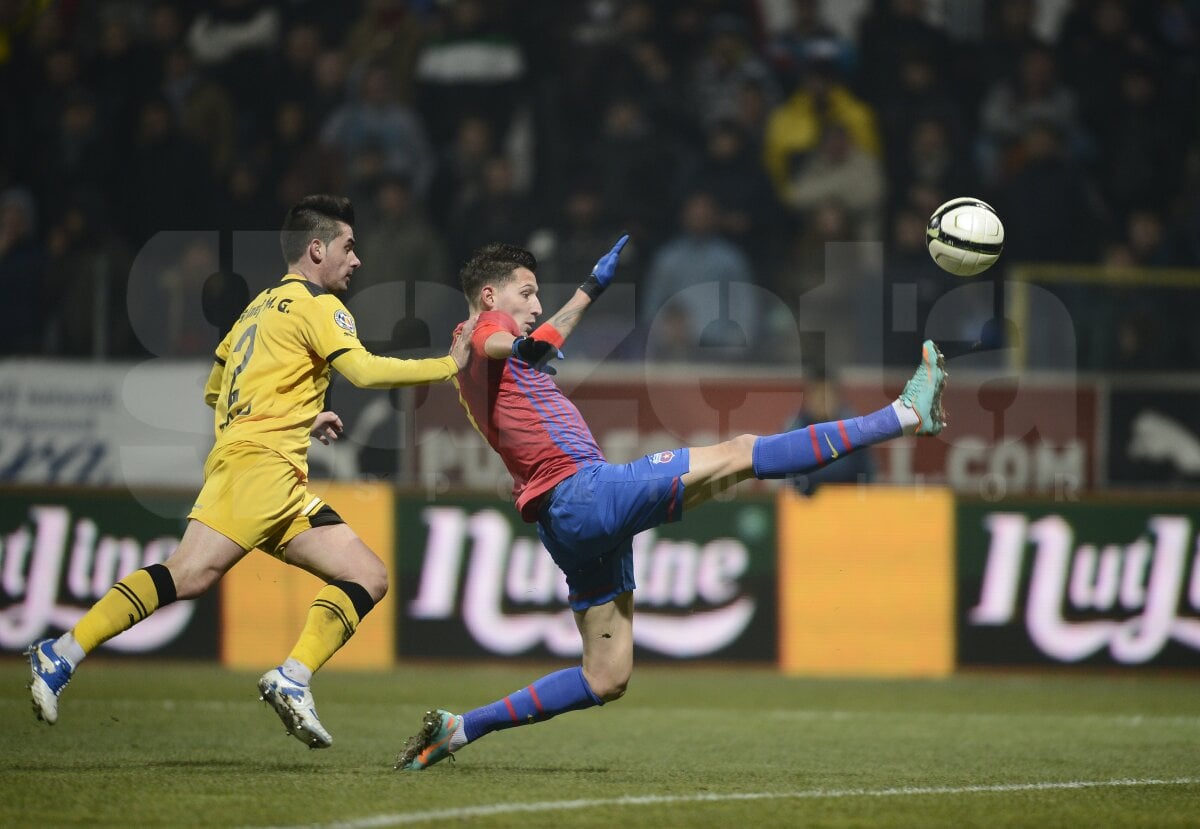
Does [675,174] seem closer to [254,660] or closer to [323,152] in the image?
[323,152]

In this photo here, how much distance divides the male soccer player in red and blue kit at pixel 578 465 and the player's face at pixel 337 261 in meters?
0.56

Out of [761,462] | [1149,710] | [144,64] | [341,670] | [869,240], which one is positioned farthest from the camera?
[144,64]

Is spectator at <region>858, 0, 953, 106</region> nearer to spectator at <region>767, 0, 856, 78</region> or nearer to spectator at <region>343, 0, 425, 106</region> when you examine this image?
spectator at <region>767, 0, 856, 78</region>

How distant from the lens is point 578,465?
6.59 m

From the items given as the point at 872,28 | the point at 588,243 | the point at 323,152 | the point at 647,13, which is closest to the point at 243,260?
the point at 323,152

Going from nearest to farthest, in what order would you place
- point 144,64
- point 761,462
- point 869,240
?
point 761,462 → point 869,240 → point 144,64

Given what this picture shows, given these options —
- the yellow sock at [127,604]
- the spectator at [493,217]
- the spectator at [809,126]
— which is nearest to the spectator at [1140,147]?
the spectator at [809,126]

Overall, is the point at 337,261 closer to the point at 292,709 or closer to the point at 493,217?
the point at 292,709

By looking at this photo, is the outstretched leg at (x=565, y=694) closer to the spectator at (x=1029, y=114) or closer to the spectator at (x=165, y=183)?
the spectator at (x=165, y=183)

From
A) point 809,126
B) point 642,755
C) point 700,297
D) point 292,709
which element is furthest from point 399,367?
point 809,126

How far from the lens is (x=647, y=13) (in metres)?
15.2

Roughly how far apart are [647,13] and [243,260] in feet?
15.5

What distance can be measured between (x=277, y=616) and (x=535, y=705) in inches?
207

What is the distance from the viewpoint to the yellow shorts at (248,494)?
6.70 meters
